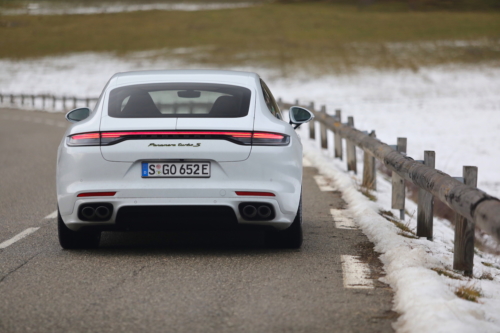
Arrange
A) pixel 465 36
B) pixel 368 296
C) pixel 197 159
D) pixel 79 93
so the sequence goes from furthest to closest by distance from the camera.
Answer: pixel 465 36 < pixel 79 93 < pixel 197 159 < pixel 368 296

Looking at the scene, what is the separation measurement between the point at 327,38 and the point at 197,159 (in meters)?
78.4

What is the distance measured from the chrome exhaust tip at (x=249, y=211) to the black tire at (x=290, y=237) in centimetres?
53

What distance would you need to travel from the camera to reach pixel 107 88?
672cm

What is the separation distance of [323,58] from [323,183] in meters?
57.0

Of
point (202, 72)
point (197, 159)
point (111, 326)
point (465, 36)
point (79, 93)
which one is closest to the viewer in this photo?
point (111, 326)

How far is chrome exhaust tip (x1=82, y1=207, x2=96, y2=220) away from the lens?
6.12m

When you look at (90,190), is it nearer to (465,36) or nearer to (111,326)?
(111,326)

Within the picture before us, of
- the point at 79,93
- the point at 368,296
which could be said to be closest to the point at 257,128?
the point at 368,296

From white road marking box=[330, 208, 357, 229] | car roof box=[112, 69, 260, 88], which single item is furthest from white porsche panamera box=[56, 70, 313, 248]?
white road marking box=[330, 208, 357, 229]

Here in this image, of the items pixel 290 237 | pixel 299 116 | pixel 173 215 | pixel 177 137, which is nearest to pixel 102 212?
pixel 173 215

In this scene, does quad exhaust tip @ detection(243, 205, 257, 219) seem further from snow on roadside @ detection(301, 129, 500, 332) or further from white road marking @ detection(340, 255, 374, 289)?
snow on roadside @ detection(301, 129, 500, 332)

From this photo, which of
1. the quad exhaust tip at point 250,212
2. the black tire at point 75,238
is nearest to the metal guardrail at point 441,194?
the quad exhaust tip at point 250,212

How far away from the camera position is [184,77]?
6.79m

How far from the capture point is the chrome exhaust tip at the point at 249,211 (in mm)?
6082
